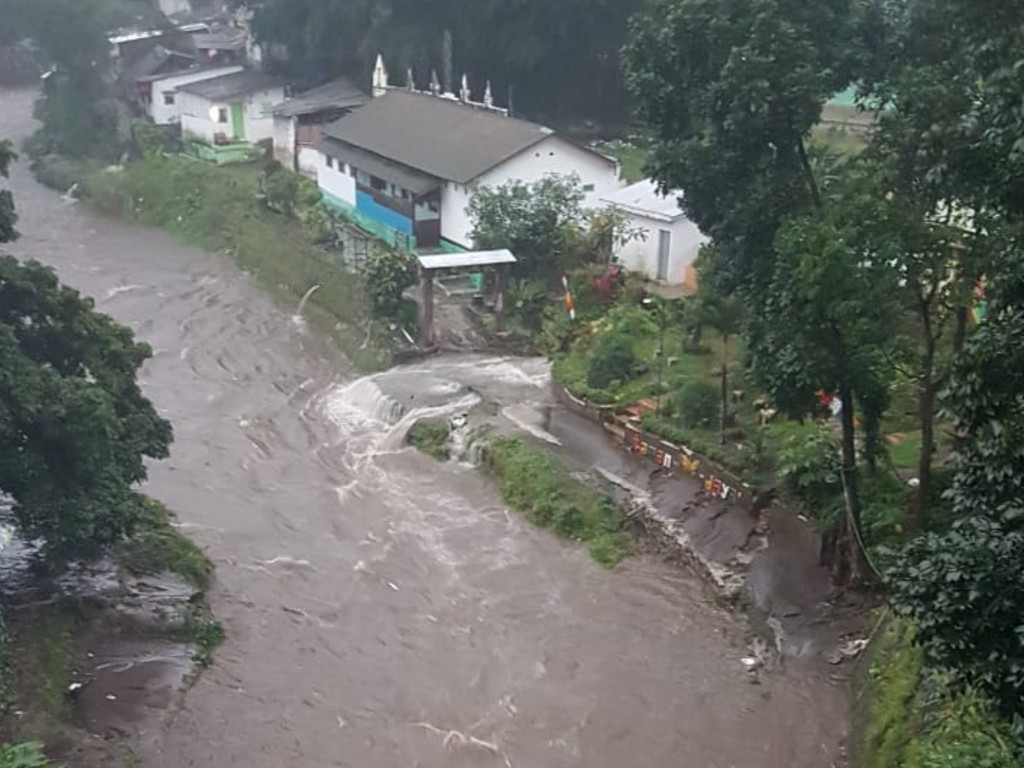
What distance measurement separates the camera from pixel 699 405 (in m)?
23.8

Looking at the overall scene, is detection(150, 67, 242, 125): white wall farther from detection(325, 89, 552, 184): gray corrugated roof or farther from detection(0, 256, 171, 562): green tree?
detection(0, 256, 171, 562): green tree

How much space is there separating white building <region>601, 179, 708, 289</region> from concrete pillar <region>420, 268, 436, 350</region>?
5313 mm

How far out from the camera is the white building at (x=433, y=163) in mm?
35625

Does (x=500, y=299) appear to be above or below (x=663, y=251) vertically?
below

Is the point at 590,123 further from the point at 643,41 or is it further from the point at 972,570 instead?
the point at 972,570

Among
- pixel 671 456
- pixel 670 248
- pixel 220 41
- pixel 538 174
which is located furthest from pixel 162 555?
pixel 220 41

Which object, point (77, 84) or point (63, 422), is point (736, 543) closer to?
point (63, 422)

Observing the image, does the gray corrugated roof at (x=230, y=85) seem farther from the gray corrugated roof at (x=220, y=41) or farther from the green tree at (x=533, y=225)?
the green tree at (x=533, y=225)

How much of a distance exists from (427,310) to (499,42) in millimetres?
20182

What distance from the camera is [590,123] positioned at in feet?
167

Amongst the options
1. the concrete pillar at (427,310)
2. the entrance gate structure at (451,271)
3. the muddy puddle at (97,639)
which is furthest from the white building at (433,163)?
the muddy puddle at (97,639)

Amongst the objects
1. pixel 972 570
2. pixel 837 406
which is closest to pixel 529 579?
pixel 837 406

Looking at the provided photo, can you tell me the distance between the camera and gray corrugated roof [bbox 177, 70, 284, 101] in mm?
51938

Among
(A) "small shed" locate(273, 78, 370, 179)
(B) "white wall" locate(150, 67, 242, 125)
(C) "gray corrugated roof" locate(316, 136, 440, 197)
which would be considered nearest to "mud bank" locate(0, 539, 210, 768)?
(C) "gray corrugated roof" locate(316, 136, 440, 197)
